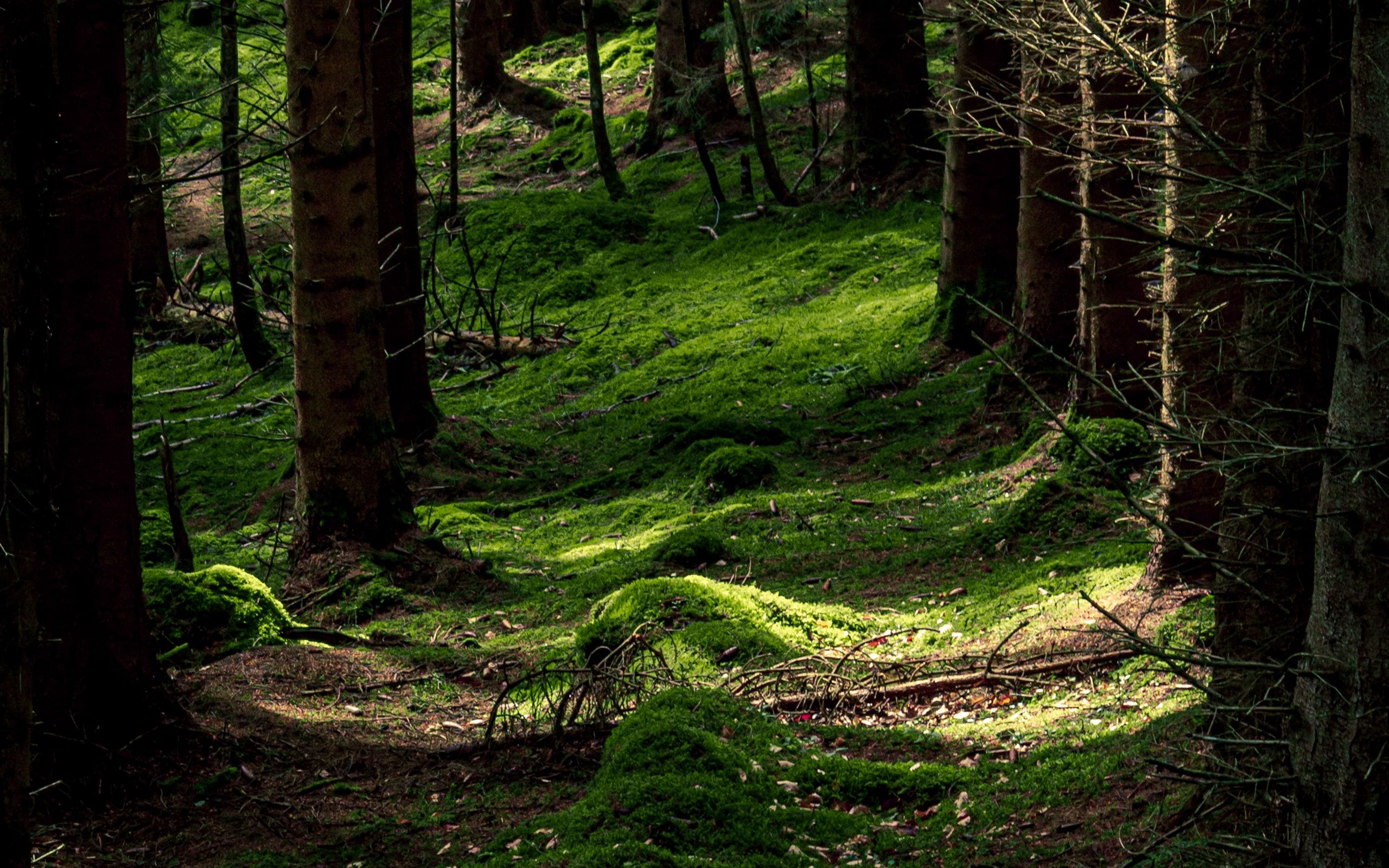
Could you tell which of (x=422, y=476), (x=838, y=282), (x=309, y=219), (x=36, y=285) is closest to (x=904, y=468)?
(x=422, y=476)

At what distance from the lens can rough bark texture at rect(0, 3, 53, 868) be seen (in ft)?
8.87

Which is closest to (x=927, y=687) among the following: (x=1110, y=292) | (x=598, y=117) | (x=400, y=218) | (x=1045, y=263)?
(x=1110, y=292)

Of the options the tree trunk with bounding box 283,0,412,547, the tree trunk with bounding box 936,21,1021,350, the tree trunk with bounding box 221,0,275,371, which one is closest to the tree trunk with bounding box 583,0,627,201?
the tree trunk with bounding box 221,0,275,371

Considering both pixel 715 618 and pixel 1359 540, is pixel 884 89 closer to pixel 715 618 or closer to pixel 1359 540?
pixel 715 618

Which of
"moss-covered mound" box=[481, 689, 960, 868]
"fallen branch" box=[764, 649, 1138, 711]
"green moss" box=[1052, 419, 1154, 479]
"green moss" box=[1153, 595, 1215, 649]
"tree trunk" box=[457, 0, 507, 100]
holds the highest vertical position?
"tree trunk" box=[457, 0, 507, 100]

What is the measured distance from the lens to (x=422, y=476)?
11.4 metres

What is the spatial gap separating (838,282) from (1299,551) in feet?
43.5

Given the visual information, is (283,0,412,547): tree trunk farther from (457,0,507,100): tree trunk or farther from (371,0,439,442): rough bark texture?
(457,0,507,100): tree trunk

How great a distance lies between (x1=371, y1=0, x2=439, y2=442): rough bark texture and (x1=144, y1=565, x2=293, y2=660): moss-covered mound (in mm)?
3984

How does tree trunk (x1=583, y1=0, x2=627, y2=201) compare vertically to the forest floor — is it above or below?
above

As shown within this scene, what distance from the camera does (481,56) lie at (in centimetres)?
2955

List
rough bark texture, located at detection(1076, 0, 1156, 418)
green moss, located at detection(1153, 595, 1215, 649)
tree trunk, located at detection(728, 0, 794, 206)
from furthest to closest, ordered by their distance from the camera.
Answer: tree trunk, located at detection(728, 0, 794, 206) < rough bark texture, located at detection(1076, 0, 1156, 418) < green moss, located at detection(1153, 595, 1215, 649)

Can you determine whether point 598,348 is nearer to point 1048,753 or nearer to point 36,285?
point 1048,753

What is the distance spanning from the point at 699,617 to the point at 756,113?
13538 millimetres
